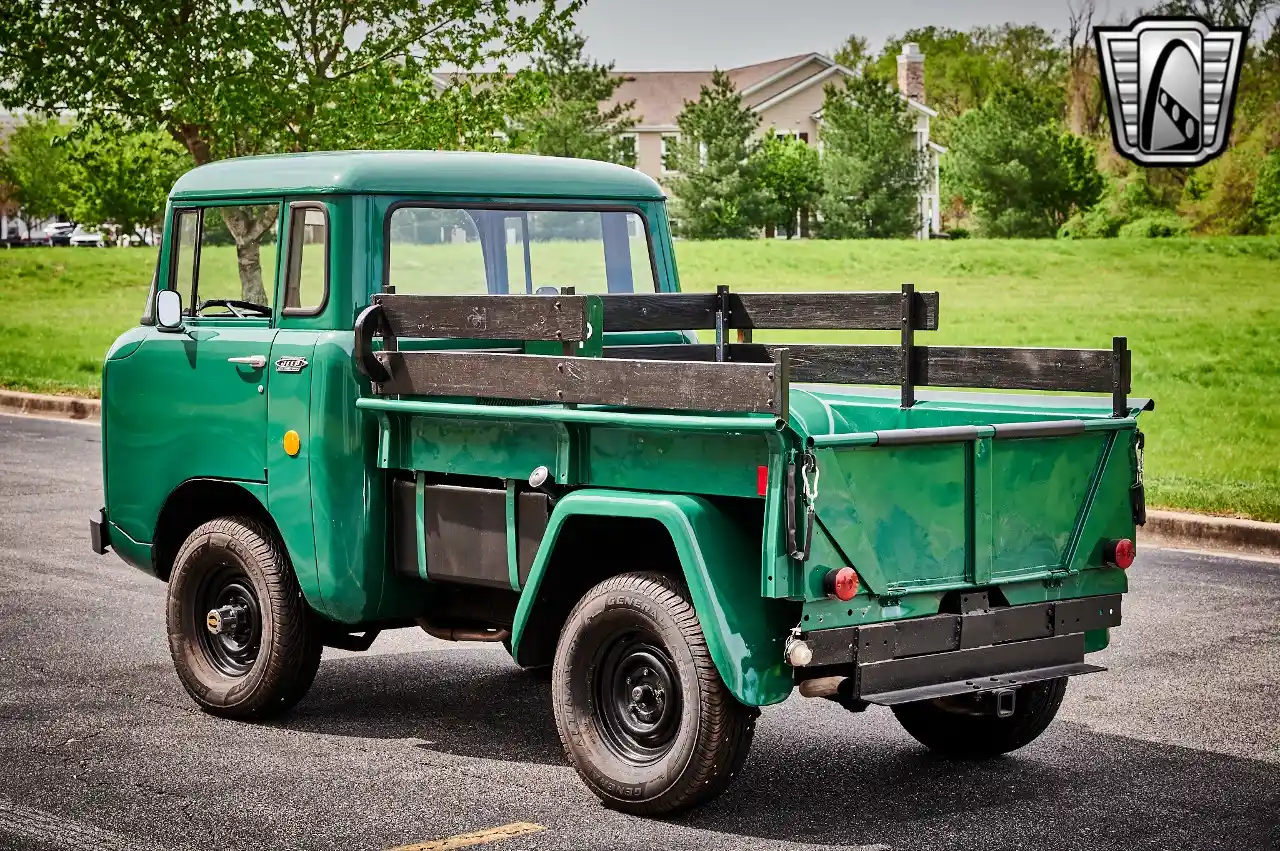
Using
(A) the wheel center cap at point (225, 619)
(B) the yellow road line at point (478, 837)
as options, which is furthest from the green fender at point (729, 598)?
(A) the wheel center cap at point (225, 619)

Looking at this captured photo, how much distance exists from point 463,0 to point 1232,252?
25676mm

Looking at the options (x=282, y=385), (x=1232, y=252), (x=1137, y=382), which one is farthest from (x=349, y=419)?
(x=1232, y=252)

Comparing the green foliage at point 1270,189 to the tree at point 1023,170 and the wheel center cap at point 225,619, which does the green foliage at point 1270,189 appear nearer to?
the tree at point 1023,170

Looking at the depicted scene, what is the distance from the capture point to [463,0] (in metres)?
21.7

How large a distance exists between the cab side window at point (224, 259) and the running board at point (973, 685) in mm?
3123

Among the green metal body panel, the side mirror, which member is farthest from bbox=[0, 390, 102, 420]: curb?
the side mirror

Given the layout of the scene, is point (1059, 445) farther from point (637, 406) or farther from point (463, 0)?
point (463, 0)

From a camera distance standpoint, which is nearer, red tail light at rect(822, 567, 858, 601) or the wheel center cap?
red tail light at rect(822, 567, 858, 601)

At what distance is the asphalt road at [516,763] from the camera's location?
553 centimetres

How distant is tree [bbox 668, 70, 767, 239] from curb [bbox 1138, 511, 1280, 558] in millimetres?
57066

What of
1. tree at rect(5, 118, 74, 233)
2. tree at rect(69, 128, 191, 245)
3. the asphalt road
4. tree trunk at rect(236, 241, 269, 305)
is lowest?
the asphalt road

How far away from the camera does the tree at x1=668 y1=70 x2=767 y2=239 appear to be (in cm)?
6850

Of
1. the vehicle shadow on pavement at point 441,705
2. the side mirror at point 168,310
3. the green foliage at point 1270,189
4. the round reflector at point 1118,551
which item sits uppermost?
the green foliage at point 1270,189

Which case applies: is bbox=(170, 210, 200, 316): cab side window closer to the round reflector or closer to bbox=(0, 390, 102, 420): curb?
the round reflector
